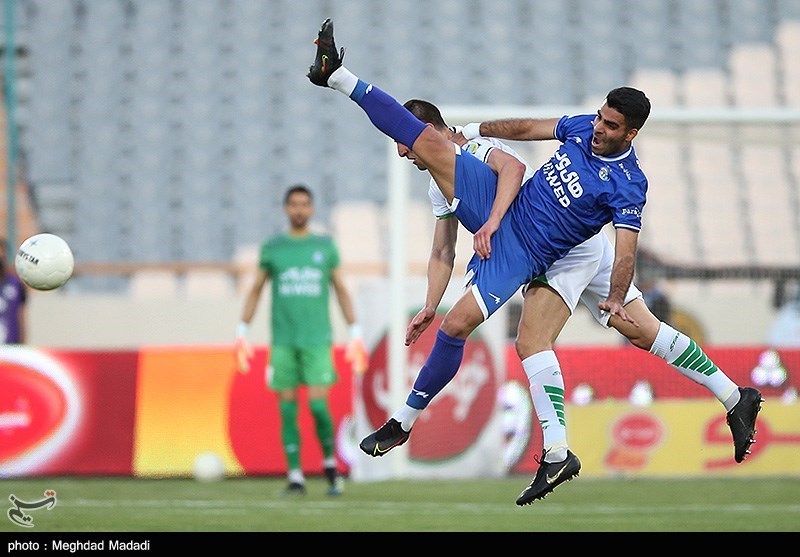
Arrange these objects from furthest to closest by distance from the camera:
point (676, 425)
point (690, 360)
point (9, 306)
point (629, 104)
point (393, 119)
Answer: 1. point (9, 306)
2. point (676, 425)
3. point (690, 360)
4. point (393, 119)
5. point (629, 104)

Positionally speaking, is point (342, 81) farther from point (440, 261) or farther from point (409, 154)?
point (440, 261)

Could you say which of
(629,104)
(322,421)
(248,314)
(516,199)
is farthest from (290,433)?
(629,104)

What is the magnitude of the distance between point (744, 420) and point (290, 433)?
3869mm

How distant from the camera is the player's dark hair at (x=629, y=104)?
589 cm

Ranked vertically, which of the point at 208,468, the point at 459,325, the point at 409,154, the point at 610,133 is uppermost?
the point at 610,133

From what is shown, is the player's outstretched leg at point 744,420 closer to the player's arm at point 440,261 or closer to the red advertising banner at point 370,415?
the player's arm at point 440,261

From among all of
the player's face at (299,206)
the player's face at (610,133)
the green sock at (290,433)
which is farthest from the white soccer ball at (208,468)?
the player's face at (610,133)

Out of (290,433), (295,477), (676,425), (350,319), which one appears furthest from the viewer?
(676,425)

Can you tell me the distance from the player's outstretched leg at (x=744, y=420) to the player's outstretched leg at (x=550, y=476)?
2.97ft

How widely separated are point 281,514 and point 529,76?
9608 mm

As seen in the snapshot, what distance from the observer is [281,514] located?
302 inches

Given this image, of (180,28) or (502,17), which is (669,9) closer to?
(502,17)

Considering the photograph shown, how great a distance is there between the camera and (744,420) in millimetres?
6387

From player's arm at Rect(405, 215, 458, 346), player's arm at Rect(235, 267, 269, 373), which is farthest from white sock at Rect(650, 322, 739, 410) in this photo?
player's arm at Rect(235, 267, 269, 373)
